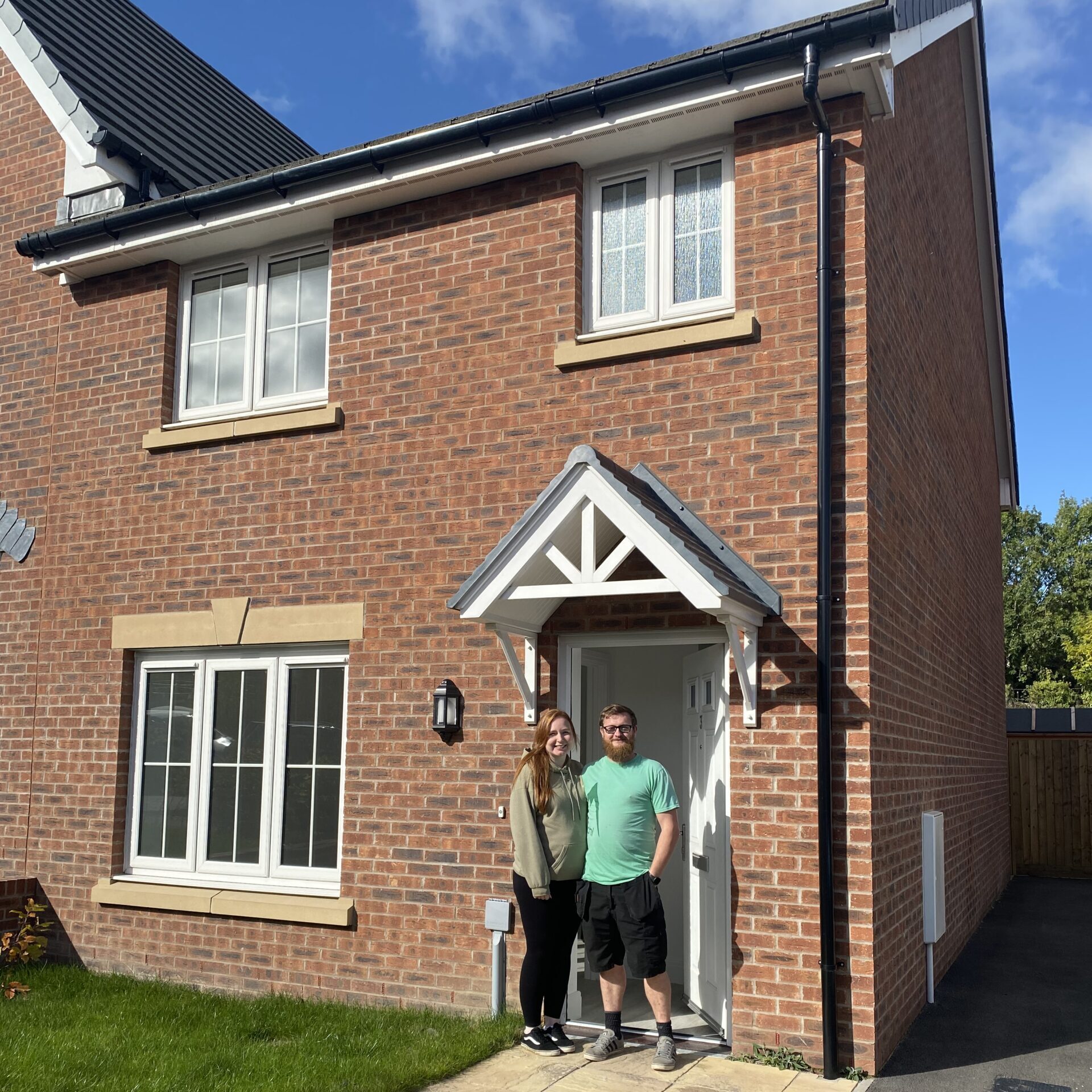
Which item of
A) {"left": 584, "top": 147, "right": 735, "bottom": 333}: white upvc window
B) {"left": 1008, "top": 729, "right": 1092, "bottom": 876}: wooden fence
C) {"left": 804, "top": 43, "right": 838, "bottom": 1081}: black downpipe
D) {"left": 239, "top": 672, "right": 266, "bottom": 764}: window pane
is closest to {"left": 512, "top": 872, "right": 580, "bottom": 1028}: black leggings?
{"left": 804, "top": 43, "right": 838, "bottom": 1081}: black downpipe

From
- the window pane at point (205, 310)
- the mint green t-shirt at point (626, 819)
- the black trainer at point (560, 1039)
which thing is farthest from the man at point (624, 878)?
the window pane at point (205, 310)

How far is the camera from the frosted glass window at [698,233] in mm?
7309

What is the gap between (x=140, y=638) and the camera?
871 cm

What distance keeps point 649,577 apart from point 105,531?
14.9 feet

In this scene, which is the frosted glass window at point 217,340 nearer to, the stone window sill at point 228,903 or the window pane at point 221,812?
the window pane at point 221,812

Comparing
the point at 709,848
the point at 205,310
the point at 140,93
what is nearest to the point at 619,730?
the point at 709,848

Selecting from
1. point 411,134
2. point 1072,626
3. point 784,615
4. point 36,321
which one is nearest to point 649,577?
point 784,615

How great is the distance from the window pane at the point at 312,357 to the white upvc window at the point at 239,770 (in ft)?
6.51

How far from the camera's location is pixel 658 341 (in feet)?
23.3

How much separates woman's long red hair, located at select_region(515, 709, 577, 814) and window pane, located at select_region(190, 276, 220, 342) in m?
4.47

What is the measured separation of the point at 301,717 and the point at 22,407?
12.6 feet

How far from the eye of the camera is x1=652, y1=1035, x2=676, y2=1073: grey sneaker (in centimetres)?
607

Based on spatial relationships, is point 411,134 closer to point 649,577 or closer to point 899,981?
point 649,577

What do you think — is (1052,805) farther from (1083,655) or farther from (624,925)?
(1083,655)
